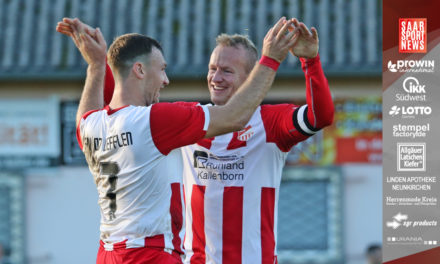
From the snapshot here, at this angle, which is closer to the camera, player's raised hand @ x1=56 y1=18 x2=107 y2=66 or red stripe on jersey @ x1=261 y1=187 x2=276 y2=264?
player's raised hand @ x1=56 y1=18 x2=107 y2=66

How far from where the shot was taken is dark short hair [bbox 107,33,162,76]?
15.4ft

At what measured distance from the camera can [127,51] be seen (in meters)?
4.71

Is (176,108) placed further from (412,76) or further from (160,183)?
(412,76)

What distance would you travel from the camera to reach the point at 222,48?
17.3ft

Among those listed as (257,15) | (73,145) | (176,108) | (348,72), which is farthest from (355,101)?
(176,108)

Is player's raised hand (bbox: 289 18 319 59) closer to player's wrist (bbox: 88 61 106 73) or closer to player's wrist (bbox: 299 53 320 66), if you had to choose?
player's wrist (bbox: 299 53 320 66)

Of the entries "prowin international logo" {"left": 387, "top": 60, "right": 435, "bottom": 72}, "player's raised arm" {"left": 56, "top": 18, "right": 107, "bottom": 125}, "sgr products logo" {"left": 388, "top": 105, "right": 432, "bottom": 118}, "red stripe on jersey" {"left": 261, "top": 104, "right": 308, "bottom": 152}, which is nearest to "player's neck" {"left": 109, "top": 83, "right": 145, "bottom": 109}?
"player's raised arm" {"left": 56, "top": 18, "right": 107, "bottom": 125}

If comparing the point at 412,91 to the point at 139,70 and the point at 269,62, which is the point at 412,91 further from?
the point at 139,70

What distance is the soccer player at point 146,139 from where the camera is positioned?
446 centimetres

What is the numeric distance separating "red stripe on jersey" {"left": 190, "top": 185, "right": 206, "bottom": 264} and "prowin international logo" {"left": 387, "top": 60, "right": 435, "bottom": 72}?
3.69 m

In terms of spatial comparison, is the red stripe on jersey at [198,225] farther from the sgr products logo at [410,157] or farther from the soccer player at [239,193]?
the sgr products logo at [410,157]

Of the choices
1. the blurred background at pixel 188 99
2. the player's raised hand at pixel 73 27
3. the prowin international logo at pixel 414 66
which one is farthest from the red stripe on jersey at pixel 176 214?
the blurred background at pixel 188 99

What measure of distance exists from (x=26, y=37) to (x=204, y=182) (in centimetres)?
646

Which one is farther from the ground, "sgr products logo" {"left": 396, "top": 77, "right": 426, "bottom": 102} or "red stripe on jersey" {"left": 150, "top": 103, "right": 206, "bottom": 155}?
"sgr products logo" {"left": 396, "top": 77, "right": 426, "bottom": 102}
